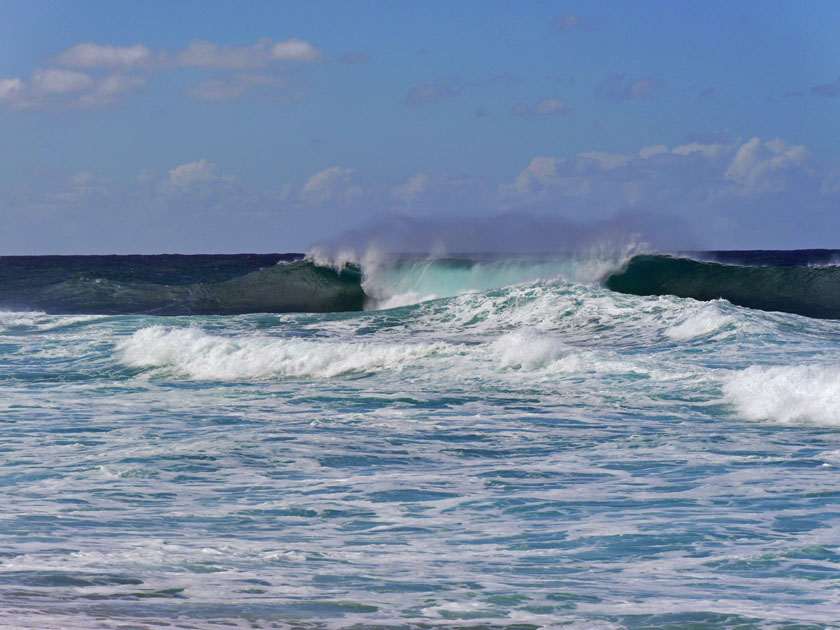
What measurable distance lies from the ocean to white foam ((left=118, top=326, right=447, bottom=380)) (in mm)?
62

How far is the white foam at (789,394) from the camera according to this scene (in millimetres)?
11344

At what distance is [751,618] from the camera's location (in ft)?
16.3

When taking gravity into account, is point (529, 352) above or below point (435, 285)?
below

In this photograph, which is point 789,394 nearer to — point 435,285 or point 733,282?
point 733,282

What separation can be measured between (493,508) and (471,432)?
11.2 feet

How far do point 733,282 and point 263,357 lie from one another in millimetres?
21154

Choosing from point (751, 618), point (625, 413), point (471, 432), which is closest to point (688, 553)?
point (751, 618)

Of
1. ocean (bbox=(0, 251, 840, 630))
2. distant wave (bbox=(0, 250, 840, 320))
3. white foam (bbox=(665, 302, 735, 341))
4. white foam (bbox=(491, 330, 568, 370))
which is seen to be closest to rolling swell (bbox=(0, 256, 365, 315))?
distant wave (bbox=(0, 250, 840, 320))

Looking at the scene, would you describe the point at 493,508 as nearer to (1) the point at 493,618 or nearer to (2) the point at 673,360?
(1) the point at 493,618

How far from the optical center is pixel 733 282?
1323 inches

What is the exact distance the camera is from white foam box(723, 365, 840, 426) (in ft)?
37.2

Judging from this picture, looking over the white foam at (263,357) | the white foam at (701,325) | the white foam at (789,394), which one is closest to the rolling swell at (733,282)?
the white foam at (701,325)

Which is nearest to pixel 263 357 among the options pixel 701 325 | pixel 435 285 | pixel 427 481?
Answer: pixel 701 325

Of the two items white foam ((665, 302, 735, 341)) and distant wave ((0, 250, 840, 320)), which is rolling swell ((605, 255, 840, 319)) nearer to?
distant wave ((0, 250, 840, 320))
